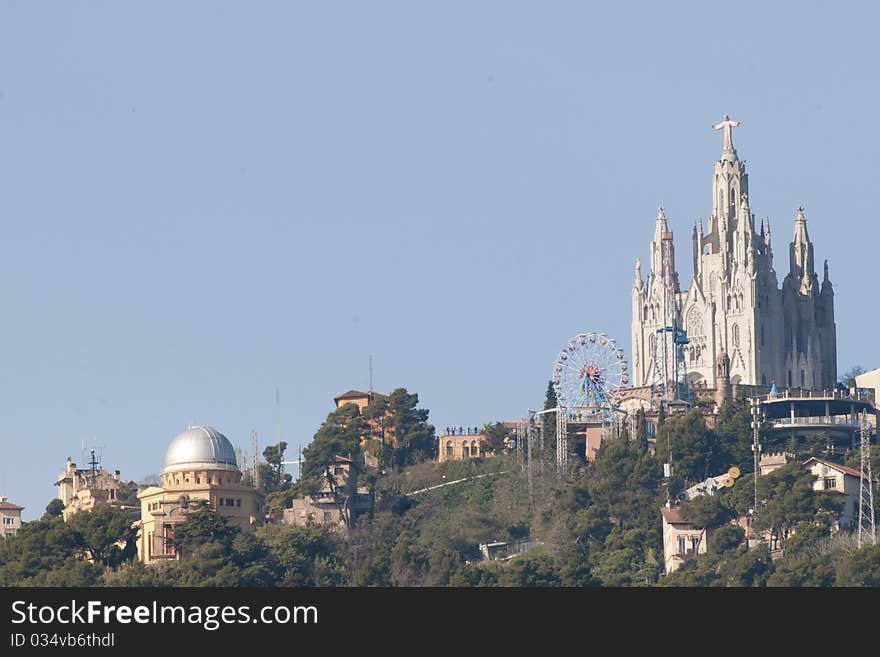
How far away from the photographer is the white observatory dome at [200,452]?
158 metres

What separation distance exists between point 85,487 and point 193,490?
29.8 metres

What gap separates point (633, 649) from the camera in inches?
2474

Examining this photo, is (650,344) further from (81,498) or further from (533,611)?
(533,611)

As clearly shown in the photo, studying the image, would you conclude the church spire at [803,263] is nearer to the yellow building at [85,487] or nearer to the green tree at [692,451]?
the green tree at [692,451]

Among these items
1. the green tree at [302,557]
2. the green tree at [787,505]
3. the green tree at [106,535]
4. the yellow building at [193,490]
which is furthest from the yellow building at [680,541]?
the green tree at [106,535]

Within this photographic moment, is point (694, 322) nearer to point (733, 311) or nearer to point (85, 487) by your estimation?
point (733, 311)

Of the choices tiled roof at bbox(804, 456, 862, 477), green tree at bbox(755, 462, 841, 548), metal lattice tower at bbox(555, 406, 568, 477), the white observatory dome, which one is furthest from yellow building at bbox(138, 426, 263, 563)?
tiled roof at bbox(804, 456, 862, 477)

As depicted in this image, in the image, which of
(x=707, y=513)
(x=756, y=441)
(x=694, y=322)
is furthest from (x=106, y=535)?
(x=694, y=322)

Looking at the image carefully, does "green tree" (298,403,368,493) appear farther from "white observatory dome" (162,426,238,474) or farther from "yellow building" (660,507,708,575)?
"yellow building" (660,507,708,575)

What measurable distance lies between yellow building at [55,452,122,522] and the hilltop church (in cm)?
3896

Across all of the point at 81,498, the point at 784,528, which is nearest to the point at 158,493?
the point at 81,498

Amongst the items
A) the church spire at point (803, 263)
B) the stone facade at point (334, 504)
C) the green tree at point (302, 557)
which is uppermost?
the church spire at point (803, 263)

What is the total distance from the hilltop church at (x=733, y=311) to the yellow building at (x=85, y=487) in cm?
3896

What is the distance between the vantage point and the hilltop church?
191 meters
